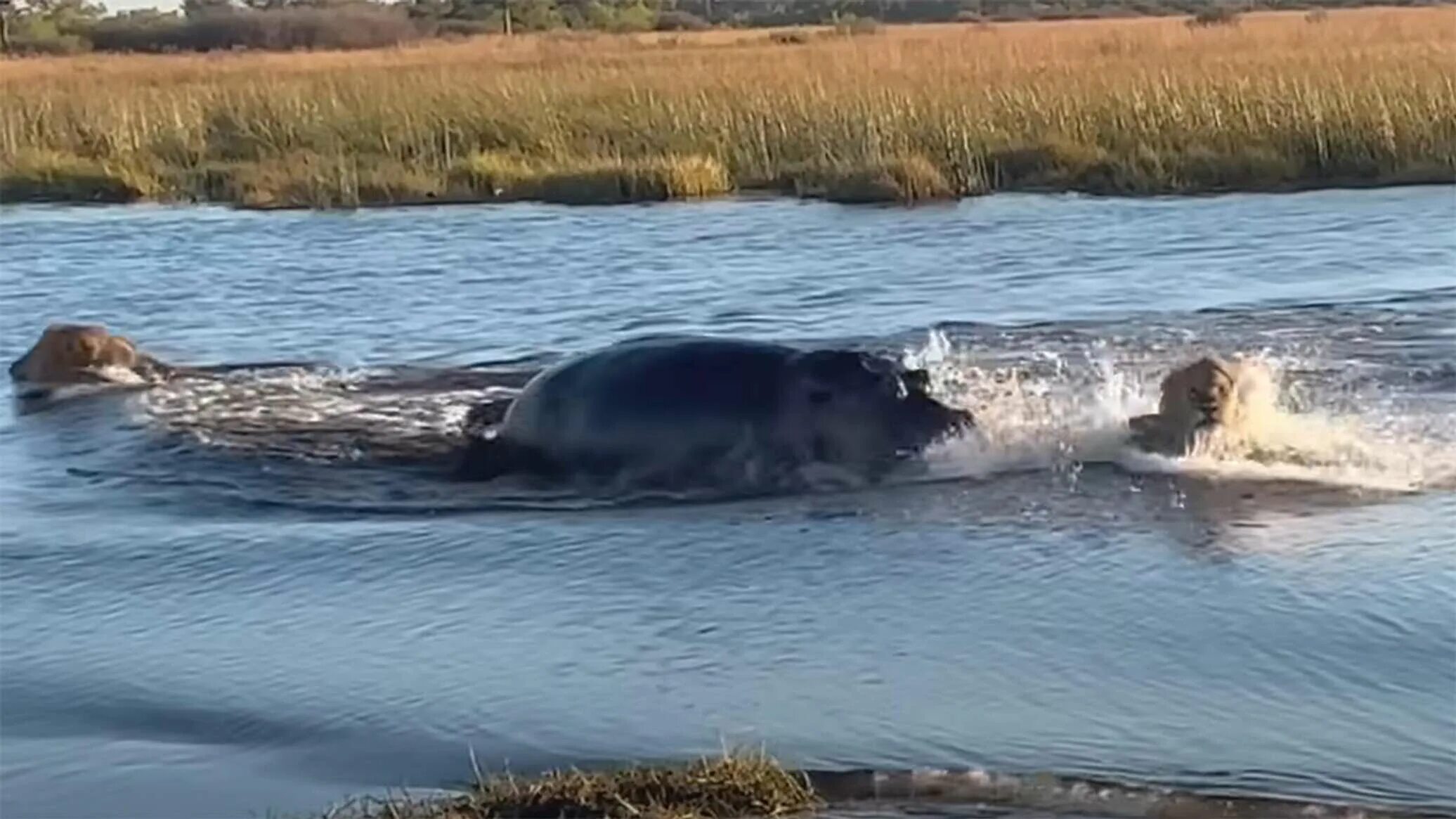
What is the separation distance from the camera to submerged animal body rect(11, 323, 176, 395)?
11578 mm

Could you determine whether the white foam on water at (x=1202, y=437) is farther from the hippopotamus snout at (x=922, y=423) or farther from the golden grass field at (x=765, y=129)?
the golden grass field at (x=765, y=129)

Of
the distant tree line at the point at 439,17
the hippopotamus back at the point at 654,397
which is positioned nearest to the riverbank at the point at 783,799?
the hippopotamus back at the point at 654,397

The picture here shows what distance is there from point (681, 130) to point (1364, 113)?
6.38m

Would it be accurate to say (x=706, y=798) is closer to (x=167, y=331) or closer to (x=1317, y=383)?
(x=1317, y=383)

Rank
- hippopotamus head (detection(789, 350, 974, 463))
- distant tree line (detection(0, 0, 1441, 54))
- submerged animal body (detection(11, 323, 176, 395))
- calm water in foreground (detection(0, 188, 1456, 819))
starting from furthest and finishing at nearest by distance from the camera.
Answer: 1. distant tree line (detection(0, 0, 1441, 54))
2. submerged animal body (detection(11, 323, 176, 395))
3. hippopotamus head (detection(789, 350, 974, 463))
4. calm water in foreground (detection(0, 188, 1456, 819))

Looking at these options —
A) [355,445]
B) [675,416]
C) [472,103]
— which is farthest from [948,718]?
→ [472,103]

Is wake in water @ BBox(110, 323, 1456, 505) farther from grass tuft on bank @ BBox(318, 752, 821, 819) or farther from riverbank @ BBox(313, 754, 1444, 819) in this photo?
grass tuft on bank @ BBox(318, 752, 821, 819)

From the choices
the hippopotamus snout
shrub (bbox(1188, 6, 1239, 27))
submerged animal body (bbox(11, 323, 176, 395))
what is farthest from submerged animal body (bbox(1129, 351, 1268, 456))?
shrub (bbox(1188, 6, 1239, 27))

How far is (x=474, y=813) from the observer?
4.70 m

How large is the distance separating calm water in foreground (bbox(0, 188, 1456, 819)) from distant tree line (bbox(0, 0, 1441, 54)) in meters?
52.0

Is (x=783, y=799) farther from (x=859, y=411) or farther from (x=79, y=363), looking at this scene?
(x=79, y=363)

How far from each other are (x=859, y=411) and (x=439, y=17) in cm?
7688

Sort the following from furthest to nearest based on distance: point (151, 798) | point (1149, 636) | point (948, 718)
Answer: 1. point (1149, 636)
2. point (948, 718)
3. point (151, 798)

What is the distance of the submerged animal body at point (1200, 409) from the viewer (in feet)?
28.6
